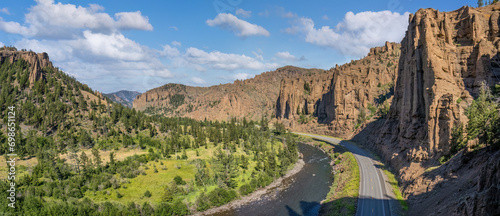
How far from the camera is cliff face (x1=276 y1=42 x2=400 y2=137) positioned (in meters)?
118

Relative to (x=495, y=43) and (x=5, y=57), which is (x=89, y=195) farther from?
(x=5, y=57)

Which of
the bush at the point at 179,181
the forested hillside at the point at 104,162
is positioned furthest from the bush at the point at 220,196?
the bush at the point at 179,181

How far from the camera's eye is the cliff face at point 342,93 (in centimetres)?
11839

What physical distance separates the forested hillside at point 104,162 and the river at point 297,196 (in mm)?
4571

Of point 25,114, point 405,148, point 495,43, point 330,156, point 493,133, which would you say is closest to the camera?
point 493,133

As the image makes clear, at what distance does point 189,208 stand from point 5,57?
506 ft

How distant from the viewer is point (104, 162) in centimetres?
6738

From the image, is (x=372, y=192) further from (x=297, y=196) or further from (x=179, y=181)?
(x=179, y=181)

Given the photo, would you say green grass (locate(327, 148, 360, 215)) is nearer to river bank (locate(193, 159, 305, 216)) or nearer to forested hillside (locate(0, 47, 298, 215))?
river bank (locate(193, 159, 305, 216))

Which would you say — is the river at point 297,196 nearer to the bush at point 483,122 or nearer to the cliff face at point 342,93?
the bush at point 483,122

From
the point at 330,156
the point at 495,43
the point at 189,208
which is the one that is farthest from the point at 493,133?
the point at 330,156

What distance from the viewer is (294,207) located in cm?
4581

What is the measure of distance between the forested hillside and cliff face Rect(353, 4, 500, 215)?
30758 mm

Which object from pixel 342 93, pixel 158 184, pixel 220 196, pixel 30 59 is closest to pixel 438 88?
pixel 220 196
